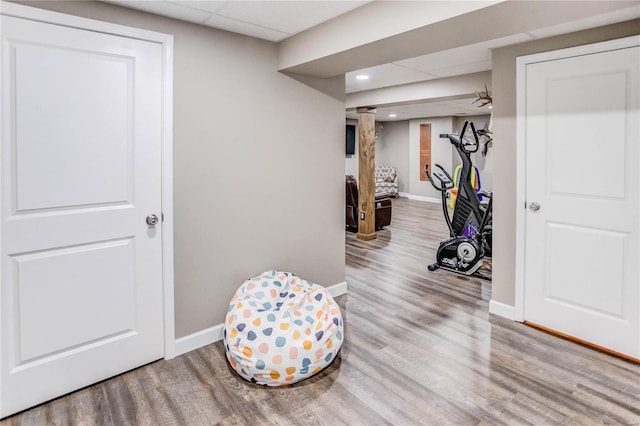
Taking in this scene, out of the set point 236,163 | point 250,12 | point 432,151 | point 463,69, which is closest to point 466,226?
point 463,69

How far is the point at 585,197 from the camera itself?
2.64 metres

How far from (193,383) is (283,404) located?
1.89 feet

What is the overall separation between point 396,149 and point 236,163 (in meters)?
8.89

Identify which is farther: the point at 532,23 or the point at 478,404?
the point at 478,404

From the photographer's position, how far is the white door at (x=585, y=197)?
2.45 metres

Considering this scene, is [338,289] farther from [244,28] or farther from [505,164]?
[244,28]

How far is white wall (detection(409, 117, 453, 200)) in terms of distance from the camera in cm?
975

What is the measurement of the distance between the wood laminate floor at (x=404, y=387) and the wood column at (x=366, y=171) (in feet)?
9.19

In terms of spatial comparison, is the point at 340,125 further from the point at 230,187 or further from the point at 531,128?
the point at 531,128

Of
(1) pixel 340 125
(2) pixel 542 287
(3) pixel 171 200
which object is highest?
(1) pixel 340 125

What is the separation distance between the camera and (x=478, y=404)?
2.04 m

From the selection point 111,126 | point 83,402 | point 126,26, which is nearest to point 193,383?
point 83,402

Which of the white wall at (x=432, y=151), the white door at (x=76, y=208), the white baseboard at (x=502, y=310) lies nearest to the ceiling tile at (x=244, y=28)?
the white door at (x=76, y=208)

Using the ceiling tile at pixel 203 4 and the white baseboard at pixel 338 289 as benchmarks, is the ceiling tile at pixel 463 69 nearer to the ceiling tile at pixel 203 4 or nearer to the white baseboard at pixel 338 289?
the white baseboard at pixel 338 289
